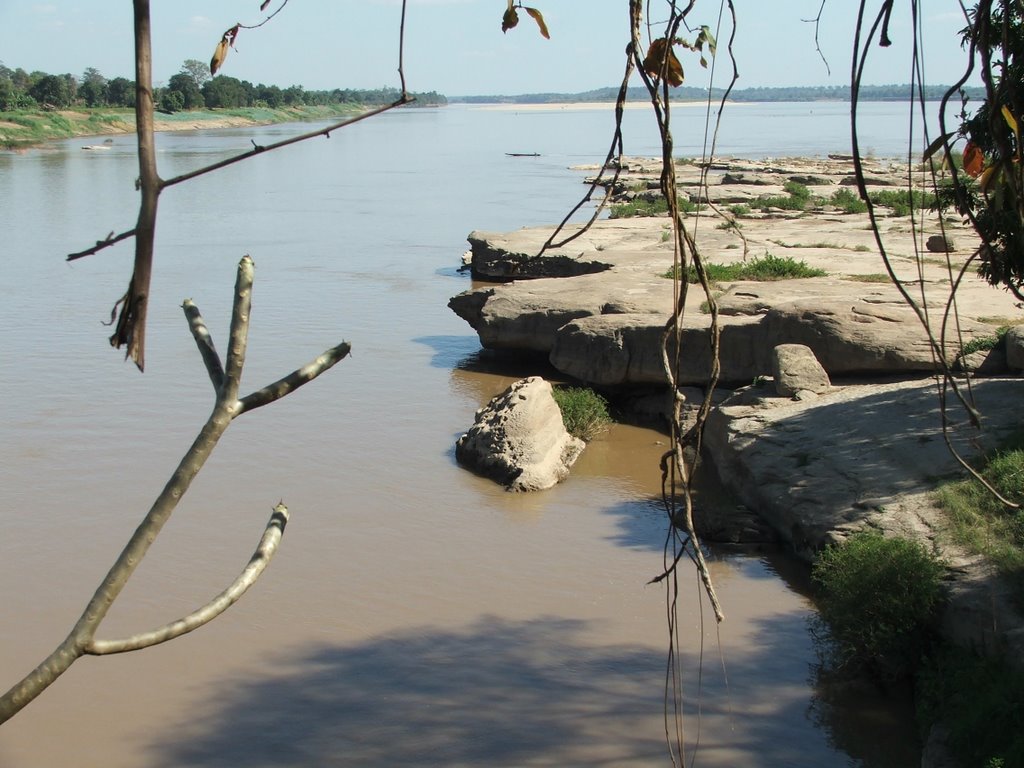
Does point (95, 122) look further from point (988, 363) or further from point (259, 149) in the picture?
point (259, 149)

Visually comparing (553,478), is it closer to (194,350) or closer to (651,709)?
(651,709)

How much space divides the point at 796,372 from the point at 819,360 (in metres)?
0.73

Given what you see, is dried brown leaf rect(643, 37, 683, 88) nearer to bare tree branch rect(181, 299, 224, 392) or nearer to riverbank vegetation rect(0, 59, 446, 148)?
bare tree branch rect(181, 299, 224, 392)

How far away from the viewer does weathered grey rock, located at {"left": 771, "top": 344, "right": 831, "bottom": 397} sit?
1025 cm

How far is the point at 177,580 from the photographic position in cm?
827

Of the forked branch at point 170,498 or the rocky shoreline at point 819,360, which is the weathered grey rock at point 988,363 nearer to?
the rocky shoreline at point 819,360

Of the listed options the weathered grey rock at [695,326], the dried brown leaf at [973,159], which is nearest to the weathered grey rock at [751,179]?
the weathered grey rock at [695,326]

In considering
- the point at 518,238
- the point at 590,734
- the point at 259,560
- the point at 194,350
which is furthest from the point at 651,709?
the point at 518,238

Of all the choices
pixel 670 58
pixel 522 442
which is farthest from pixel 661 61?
pixel 522 442

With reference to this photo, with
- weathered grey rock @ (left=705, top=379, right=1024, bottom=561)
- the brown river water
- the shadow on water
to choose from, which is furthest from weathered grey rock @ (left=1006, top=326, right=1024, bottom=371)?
the shadow on water

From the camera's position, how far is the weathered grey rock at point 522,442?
1012 centimetres

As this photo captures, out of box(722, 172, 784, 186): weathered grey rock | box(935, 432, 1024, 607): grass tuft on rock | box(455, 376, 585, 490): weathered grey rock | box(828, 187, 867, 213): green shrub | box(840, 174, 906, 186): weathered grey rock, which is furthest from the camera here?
box(722, 172, 784, 186): weathered grey rock

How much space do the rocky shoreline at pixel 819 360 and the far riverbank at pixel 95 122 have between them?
127 feet

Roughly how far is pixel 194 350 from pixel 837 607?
10957mm
